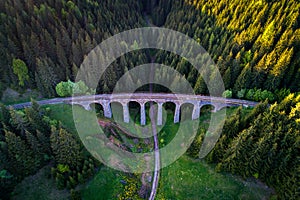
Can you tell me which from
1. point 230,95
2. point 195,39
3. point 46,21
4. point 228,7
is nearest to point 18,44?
point 46,21

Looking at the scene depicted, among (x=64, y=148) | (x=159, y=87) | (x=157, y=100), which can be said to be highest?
(x=159, y=87)

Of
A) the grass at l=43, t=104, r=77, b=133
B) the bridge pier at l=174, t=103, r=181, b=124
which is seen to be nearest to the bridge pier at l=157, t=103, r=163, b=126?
the bridge pier at l=174, t=103, r=181, b=124

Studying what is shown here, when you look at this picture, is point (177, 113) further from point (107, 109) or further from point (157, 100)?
point (107, 109)

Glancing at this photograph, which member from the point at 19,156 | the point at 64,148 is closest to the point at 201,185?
the point at 64,148

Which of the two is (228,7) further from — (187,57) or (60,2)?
(60,2)

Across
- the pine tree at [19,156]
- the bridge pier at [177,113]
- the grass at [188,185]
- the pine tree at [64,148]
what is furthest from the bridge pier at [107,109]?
the pine tree at [19,156]

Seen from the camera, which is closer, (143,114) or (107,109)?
(107,109)

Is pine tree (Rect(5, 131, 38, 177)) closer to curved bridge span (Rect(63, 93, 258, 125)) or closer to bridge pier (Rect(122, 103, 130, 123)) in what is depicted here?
curved bridge span (Rect(63, 93, 258, 125))

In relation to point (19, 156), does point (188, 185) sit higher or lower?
lower

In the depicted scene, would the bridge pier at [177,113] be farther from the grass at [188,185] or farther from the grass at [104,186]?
the grass at [104,186]
